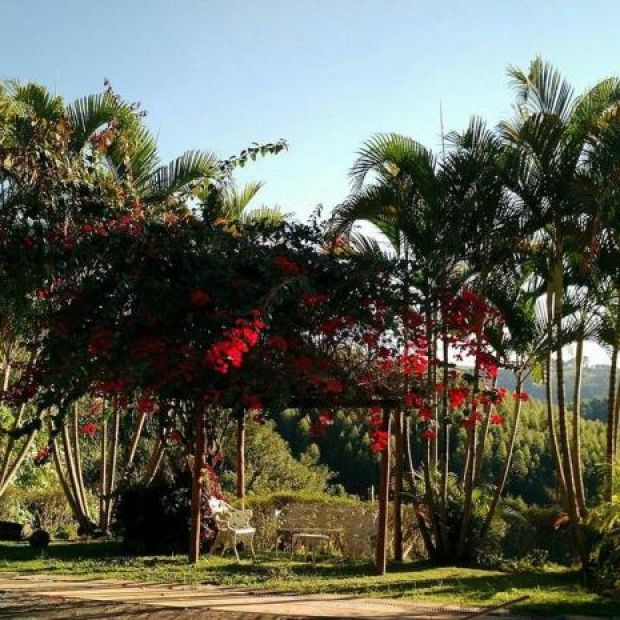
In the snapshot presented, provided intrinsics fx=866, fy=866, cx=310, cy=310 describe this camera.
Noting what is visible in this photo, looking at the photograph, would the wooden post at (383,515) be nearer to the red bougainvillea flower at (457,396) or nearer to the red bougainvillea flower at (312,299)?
the red bougainvillea flower at (457,396)

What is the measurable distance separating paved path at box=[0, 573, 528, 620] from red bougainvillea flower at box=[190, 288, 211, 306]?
2334mm

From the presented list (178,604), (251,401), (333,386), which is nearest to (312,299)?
(333,386)

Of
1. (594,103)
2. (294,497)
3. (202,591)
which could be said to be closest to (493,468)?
(294,497)

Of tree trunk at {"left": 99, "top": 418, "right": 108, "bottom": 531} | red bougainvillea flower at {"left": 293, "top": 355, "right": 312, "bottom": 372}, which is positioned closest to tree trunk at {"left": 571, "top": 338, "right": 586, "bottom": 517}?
red bougainvillea flower at {"left": 293, "top": 355, "right": 312, "bottom": 372}

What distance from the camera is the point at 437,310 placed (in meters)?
7.80

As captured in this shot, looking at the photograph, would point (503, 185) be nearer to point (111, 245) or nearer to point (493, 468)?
point (111, 245)

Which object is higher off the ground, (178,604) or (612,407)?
(612,407)

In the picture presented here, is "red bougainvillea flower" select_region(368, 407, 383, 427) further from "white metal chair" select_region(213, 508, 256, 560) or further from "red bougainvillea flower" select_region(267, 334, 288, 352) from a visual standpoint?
"white metal chair" select_region(213, 508, 256, 560)

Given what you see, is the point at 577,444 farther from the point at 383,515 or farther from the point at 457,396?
the point at 457,396

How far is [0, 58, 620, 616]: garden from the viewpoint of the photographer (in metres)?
7.08

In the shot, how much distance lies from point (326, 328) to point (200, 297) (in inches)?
43.0

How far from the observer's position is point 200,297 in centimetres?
688

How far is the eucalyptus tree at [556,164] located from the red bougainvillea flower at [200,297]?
3.99 m

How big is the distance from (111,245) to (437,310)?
2919mm
